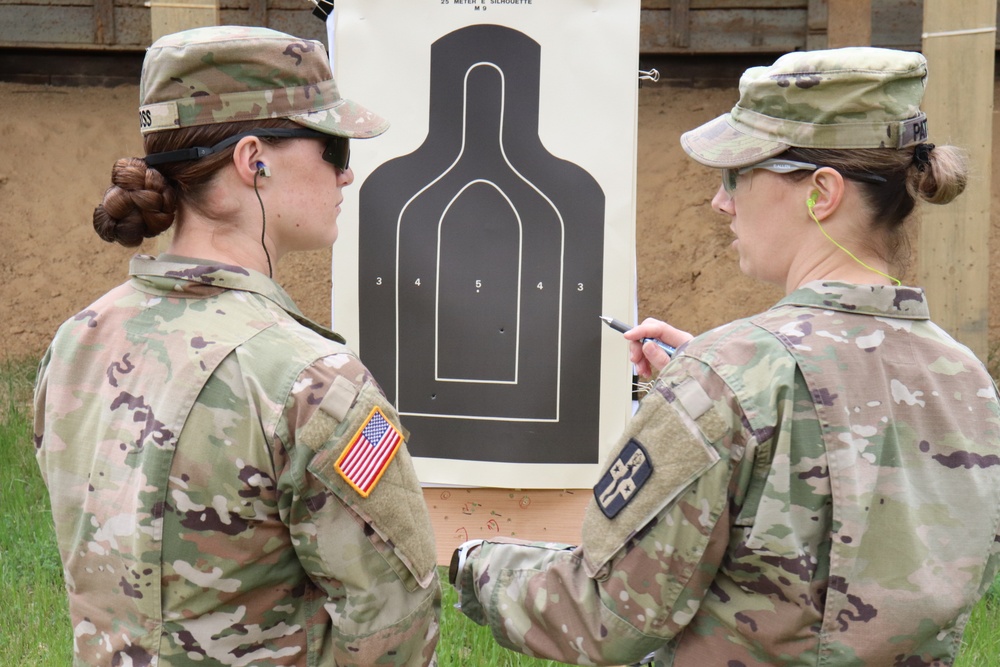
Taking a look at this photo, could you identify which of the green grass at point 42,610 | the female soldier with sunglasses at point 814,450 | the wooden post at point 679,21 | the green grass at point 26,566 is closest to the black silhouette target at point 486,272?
the green grass at point 42,610

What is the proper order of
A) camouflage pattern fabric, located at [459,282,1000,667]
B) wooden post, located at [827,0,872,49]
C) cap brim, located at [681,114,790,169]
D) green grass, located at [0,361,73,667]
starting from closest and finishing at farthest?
camouflage pattern fabric, located at [459,282,1000,667] → cap brim, located at [681,114,790,169] → green grass, located at [0,361,73,667] → wooden post, located at [827,0,872,49]

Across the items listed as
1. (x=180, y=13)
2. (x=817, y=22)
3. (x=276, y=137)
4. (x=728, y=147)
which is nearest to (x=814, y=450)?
(x=728, y=147)

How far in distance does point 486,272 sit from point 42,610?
5.84 feet

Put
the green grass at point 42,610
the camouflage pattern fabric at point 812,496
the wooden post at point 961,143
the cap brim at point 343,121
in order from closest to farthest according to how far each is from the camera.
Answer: the camouflage pattern fabric at point 812,496
the cap brim at point 343,121
the wooden post at point 961,143
the green grass at point 42,610

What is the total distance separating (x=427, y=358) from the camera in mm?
2486

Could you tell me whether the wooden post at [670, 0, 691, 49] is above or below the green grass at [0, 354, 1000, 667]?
above

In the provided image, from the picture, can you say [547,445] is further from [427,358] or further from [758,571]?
[758,571]

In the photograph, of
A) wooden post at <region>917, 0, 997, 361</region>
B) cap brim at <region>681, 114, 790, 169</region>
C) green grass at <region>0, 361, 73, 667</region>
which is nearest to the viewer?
cap brim at <region>681, 114, 790, 169</region>

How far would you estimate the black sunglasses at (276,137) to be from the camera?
146cm

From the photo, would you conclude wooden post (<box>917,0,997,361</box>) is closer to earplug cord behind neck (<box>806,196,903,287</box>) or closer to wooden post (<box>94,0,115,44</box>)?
Answer: earplug cord behind neck (<box>806,196,903,287</box>)

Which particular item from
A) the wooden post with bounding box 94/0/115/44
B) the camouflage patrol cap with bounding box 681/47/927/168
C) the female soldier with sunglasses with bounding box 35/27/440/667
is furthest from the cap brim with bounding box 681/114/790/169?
the wooden post with bounding box 94/0/115/44

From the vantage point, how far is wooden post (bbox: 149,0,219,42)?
8.54ft

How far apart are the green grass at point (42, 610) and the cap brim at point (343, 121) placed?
5.56ft

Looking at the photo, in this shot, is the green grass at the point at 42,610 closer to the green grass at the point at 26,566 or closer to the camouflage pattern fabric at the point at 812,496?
the green grass at the point at 26,566
